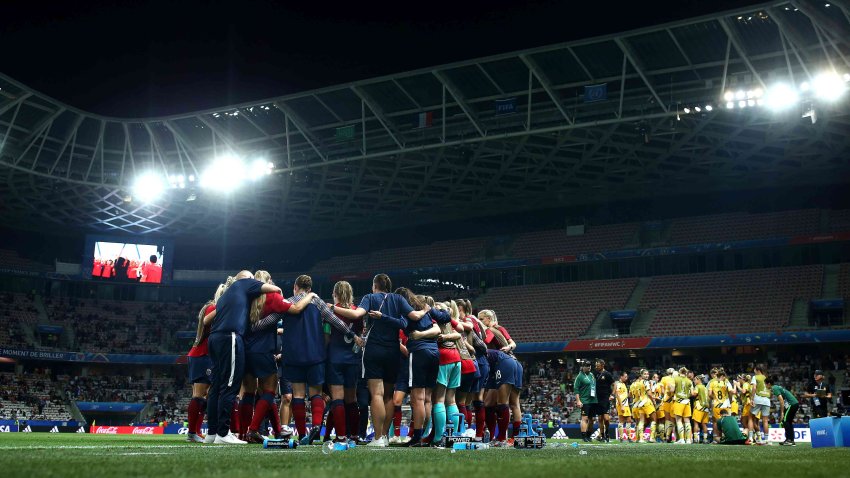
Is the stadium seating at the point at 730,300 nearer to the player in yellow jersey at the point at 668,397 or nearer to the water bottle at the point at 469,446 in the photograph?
the player in yellow jersey at the point at 668,397

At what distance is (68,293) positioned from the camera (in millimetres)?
54250

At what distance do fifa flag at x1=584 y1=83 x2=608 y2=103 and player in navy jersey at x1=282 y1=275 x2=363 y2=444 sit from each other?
2247 centimetres

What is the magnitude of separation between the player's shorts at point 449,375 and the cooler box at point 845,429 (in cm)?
745

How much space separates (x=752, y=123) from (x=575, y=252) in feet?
48.6

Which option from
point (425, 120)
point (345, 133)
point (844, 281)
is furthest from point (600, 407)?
point (844, 281)

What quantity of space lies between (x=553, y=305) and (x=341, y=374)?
120ft

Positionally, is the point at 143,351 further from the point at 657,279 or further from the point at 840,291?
the point at 840,291

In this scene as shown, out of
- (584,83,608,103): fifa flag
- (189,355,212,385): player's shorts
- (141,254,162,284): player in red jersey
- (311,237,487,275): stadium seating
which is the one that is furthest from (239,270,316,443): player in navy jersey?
(141,254,162,284): player in red jersey

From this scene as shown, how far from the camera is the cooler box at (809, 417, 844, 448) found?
1392 centimetres

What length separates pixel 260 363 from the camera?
31.9ft

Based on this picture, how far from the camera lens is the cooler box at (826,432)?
1392cm

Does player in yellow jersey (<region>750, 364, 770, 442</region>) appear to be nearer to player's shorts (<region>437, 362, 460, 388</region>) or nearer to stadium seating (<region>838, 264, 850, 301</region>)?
player's shorts (<region>437, 362, 460, 388</region>)

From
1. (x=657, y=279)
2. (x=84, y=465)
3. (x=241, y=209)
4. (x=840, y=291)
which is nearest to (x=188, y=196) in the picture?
(x=241, y=209)

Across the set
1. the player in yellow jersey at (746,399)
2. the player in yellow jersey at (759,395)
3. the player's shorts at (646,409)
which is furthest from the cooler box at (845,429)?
the player's shorts at (646,409)
